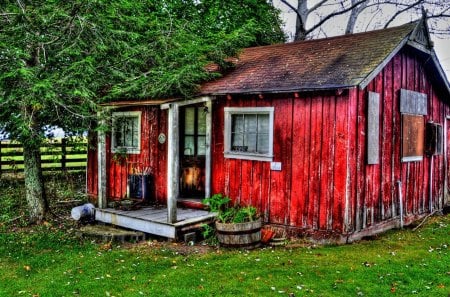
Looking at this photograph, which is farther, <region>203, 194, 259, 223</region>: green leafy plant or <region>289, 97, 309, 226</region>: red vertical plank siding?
<region>289, 97, 309, 226</region>: red vertical plank siding

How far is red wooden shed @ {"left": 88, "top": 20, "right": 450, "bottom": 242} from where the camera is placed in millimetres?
8289

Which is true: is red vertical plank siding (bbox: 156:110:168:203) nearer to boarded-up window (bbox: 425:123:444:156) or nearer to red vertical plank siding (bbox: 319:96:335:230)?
red vertical plank siding (bbox: 319:96:335:230)

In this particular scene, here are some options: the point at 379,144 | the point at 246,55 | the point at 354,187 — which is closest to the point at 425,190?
the point at 379,144

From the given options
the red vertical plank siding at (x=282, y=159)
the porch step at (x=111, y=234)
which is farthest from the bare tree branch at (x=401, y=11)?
the porch step at (x=111, y=234)

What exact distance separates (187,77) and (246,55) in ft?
11.0

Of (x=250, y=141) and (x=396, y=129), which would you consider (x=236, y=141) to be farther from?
(x=396, y=129)

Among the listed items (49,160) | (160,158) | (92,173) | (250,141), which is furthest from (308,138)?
(49,160)

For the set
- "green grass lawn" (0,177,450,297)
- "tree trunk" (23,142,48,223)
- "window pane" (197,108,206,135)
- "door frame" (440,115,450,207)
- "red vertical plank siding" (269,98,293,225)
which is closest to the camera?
"green grass lawn" (0,177,450,297)

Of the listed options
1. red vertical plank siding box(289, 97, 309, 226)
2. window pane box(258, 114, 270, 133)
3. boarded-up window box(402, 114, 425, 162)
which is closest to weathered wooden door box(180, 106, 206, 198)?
window pane box(258, 114, 270, 133)

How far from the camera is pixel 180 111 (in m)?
10.8

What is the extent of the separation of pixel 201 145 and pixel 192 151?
32 cm

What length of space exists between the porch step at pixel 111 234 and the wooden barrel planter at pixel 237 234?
77.2 inches

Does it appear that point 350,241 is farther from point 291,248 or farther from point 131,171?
point 131,171

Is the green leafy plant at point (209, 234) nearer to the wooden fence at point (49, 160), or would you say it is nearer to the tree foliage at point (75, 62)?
the tree foliage at point (75, 62)
